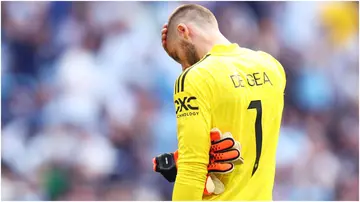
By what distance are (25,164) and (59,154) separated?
0.90 feet

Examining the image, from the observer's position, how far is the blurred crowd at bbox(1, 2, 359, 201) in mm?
5367

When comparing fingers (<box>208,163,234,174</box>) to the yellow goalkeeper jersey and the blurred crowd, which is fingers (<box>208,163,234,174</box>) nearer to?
the yellow goalkeeper jersey

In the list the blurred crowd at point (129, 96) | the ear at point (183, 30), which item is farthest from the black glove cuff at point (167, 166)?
the blurred crowd at point (129, 96)

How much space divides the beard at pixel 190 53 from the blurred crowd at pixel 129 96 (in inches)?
98.4

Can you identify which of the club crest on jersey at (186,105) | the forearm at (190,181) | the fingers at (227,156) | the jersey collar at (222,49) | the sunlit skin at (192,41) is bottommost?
the forearm at (190,181)

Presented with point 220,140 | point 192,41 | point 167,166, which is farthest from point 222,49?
point 167,166

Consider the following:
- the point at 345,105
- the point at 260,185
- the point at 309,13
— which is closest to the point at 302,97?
the point at 345,105

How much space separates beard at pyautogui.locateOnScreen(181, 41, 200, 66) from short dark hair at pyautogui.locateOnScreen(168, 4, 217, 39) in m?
0.10

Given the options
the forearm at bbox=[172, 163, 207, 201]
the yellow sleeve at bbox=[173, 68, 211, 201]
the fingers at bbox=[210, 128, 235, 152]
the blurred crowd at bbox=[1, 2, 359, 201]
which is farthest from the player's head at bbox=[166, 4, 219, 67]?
the blurred crowd at bbox=[1, 2, 359, 201]

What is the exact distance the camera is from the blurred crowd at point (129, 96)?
17.6ft

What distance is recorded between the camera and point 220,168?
2.72 meters

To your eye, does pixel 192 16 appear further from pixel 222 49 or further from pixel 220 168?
pixel 220 168

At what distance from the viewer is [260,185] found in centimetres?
281

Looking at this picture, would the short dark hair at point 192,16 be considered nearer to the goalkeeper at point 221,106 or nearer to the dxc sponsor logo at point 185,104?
the goalkeeper at point 221,106
